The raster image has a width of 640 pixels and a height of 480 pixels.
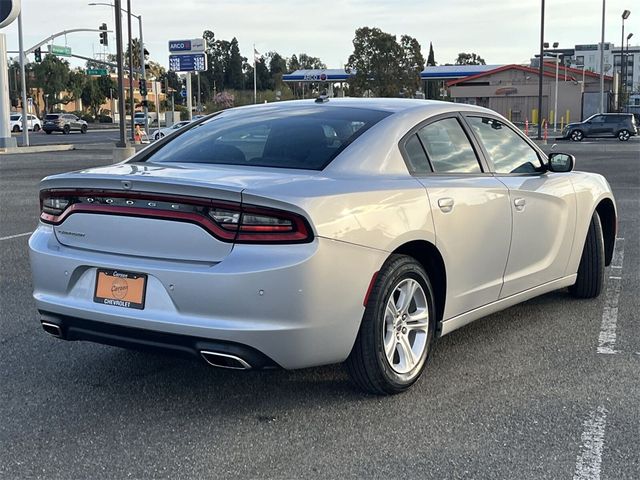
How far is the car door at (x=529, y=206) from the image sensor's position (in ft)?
16.6

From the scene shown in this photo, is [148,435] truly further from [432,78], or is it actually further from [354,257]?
[432,78]

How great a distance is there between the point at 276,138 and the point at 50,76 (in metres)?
85.9

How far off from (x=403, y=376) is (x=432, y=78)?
7848 cm

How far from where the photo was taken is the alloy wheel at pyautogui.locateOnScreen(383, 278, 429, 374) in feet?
13.4

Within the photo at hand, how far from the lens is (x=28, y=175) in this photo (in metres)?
20.1

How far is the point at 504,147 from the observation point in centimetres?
538

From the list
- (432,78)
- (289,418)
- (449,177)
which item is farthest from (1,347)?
(432,78)

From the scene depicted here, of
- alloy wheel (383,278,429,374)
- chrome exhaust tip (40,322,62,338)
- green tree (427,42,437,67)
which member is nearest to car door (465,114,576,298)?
alloy wheel (383,278,429,374)

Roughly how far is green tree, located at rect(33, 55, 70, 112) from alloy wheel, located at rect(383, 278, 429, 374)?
85.8 m

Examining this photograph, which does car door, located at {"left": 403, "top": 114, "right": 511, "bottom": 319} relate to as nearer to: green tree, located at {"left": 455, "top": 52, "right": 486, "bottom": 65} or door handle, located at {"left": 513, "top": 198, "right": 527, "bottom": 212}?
door handle, located at {"left": 513, "top": 198, "right": 527, "bottom": 212}

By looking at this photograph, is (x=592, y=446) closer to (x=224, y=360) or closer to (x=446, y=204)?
(x=446, y=204)

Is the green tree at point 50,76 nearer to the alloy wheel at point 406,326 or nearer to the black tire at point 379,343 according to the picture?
the alloy wheel at point 406,326

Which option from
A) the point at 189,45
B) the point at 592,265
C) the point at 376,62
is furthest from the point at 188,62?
the point at 592,265

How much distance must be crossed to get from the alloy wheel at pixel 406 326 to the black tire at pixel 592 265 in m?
2.35
